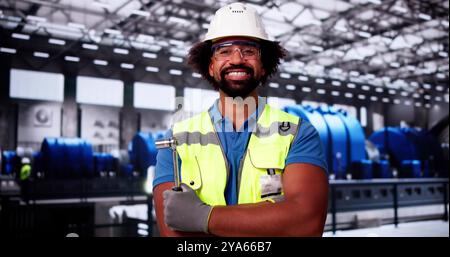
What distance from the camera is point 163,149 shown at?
1.65m

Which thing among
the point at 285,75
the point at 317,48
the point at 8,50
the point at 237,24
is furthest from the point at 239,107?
the point at 285,75

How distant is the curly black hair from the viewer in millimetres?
1937

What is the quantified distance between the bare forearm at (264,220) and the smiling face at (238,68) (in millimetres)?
449

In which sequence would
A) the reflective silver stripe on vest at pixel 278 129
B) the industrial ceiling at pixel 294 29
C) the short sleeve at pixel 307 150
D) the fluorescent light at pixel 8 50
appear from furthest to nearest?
the fluorescent light at pixel 8 50, the industrial ceiling at pixel 294 29, the reflective silver stripe on vest at pixel 278 129, the short sleeve at pixel 307 150

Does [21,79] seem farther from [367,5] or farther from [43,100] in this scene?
[367,5]

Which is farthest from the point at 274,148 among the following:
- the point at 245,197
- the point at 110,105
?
the point at 110,105

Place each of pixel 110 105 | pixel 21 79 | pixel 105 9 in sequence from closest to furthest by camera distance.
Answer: pixel 105 9, pixel 21 79, pixel 110 105

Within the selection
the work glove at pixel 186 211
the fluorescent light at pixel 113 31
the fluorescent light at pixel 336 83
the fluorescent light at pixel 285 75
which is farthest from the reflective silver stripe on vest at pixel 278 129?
the fluorescent light at pixel 336 83

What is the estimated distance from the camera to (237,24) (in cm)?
165

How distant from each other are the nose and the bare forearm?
1.70 feet

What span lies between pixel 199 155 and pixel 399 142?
27.2ft

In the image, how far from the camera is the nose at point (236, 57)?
1587 mm

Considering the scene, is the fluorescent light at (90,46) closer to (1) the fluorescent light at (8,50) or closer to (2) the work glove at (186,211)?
(1) the fluorescent light at (8,50)

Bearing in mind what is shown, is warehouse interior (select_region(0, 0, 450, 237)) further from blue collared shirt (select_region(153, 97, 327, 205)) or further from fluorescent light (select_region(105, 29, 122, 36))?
blue collared shirt (select_region(153, 97, 327, 205))
